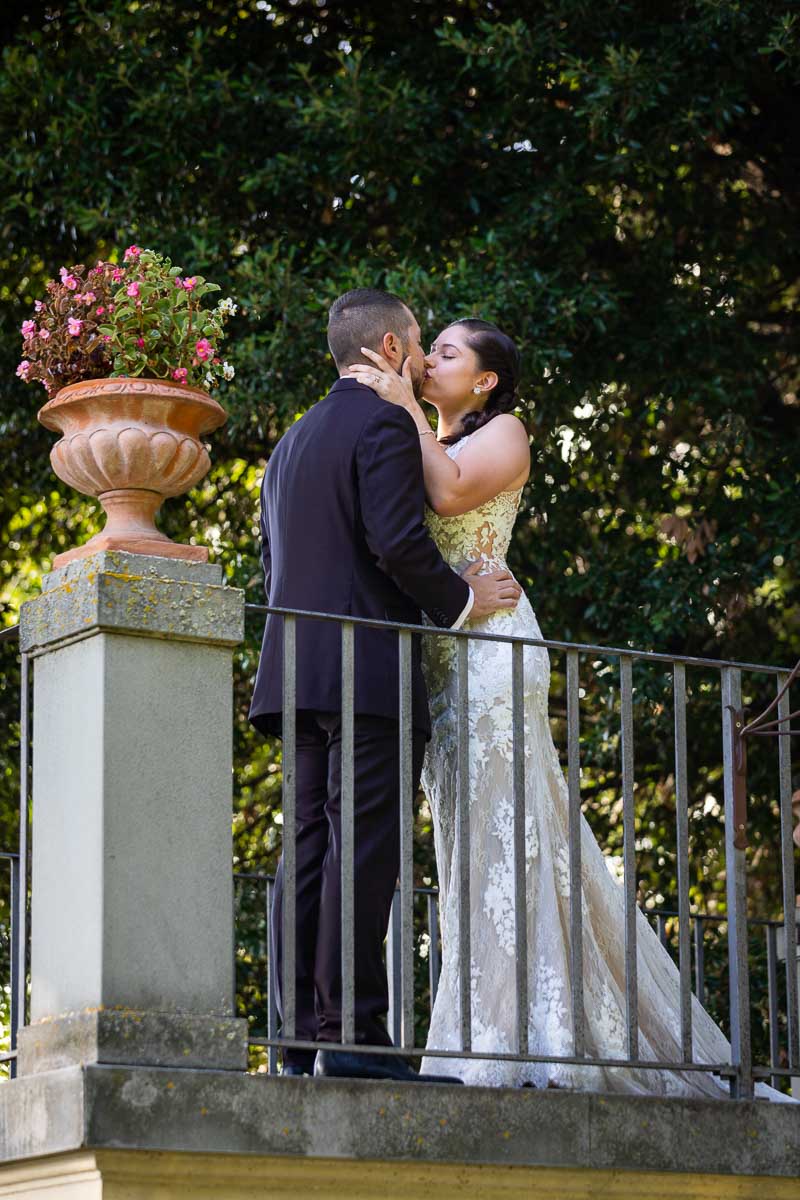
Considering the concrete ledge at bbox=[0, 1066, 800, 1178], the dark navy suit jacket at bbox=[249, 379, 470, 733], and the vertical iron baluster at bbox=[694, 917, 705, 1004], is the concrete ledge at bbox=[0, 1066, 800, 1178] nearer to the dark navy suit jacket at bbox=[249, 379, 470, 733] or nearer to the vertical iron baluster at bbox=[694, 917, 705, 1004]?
the dark navy suit jacket at bbox=[249, 379, 470, 733]

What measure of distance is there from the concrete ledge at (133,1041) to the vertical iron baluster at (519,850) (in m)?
0.77

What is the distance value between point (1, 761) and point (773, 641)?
14.6ft

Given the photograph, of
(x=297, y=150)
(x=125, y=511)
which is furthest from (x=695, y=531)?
(x=125, y=511)

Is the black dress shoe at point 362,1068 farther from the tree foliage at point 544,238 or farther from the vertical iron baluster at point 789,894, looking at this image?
the tree foliage at point 544,238

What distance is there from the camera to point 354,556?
5172 mm

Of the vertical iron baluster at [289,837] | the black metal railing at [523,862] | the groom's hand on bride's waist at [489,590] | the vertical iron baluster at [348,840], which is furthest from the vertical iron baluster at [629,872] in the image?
the vertical iron baluster at [289,837]

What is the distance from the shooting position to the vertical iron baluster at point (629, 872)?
16.5ft

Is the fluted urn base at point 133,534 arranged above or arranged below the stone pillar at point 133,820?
above

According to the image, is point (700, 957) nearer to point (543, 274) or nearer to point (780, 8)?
point (543, 274)

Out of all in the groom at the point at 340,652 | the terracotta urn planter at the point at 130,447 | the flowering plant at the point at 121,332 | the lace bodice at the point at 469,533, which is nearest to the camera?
the terracotta urn planter at the point at 130,447

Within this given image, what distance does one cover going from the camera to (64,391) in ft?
15.6

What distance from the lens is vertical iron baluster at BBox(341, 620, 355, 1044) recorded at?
454 cm

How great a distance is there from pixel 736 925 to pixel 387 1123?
140 cm

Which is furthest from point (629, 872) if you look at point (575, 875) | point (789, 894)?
point (789, 894)
